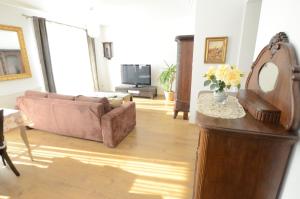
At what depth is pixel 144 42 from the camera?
5.61 m

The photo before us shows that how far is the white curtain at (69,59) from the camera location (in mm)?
4383

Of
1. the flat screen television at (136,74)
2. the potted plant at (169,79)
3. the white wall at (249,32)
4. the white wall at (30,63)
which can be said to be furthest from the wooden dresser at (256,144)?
the flat screen television at (136,74)

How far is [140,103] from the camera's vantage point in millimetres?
5062

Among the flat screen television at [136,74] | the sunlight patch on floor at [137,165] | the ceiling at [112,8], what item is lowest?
the sunlight patch on floor at [137,165]

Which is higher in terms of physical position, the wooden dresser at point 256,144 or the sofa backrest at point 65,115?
the wooden dresser at point 256,144

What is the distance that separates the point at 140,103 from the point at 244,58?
3.13 m

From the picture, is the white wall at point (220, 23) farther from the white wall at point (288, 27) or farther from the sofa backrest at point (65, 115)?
the sofa backrest at point (65, 115)

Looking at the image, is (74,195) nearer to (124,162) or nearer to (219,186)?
(124,162)

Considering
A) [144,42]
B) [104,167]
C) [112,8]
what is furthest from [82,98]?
[144,42]

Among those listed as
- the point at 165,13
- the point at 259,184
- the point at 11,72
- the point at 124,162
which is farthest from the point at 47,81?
the point at 259,184

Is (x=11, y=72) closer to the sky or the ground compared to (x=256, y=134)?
closer to the sky

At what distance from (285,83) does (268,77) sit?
288 mm

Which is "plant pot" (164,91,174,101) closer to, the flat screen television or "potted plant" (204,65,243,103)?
the flat screen television

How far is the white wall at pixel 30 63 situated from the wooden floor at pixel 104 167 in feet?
2.67
